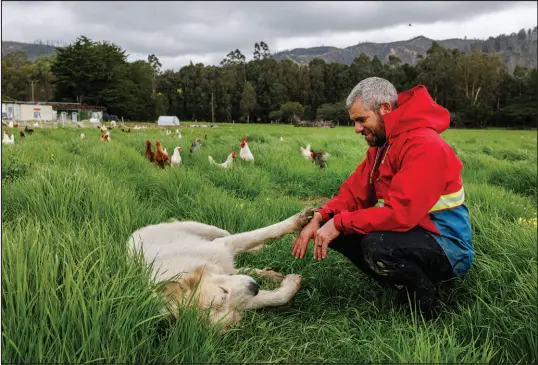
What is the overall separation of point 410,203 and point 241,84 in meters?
8.33

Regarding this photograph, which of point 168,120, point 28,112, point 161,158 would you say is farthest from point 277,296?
point 28,112

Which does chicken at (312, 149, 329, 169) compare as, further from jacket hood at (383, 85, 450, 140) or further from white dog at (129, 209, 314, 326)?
jacket hood at (383, 85, 450, 140)

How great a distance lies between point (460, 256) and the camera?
8.35ft

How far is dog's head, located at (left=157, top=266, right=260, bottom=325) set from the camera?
219 cm

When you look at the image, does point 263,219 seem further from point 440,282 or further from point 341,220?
point 440,282

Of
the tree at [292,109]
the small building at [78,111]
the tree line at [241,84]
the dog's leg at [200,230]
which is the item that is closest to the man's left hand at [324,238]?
the dog's leg at [200,230]

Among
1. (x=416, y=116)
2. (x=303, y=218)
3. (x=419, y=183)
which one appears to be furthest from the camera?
(x=303, y=218)

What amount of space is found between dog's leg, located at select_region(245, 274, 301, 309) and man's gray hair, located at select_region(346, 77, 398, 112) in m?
1.26

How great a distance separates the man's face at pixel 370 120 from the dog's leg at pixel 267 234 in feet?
2.22

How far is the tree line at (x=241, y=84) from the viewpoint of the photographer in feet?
30.4

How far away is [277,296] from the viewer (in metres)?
2.64

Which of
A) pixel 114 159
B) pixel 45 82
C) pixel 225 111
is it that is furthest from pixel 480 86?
pixel 45 82

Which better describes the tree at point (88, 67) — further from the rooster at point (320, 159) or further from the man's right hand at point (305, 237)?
the man's right hand at point (305, 237)

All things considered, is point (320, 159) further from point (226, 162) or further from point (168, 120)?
point (168, 120)
